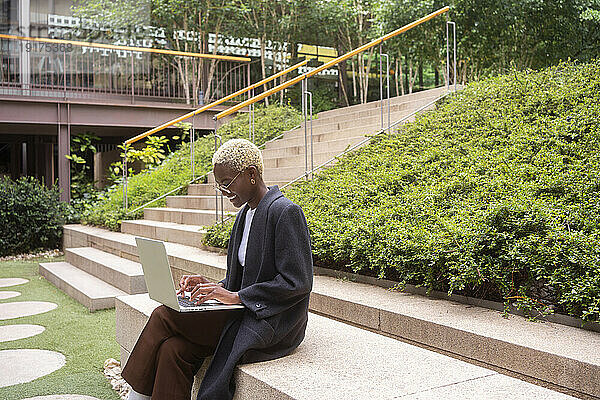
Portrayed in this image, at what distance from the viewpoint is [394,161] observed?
5.93 meters

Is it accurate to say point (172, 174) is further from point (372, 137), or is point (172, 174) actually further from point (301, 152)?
point (372, 137)

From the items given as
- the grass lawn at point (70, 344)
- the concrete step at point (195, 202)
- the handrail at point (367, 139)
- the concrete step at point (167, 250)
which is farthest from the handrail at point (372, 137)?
the grass lawn at point (70, 344)

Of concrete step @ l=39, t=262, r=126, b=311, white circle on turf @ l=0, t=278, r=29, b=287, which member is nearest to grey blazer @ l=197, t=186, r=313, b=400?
concrete step @ l=39, t=262, r=126, b=311

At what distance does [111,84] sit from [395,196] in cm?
933

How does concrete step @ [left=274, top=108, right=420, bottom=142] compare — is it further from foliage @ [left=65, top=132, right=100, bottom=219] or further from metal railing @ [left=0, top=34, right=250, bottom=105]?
foliage @ [left=65, top=132, right=100, bottom=219]

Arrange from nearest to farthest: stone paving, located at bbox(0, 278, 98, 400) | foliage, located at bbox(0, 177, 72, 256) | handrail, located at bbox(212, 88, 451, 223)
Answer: stone paving, located at bbox(0, 278, 98, 400), handrail, located at bbox(212, 88, 451, 223), foliage, located at bbox(0, 177, 72, 256)

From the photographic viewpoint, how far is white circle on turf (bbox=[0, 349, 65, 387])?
12.4 ft

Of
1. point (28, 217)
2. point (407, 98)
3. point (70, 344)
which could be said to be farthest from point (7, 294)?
point (407, 98)

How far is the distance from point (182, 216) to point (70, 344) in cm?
361

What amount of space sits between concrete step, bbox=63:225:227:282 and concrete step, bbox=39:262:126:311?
53cm

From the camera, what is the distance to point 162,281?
2.50m

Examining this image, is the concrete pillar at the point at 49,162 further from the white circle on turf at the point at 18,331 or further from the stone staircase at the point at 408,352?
the stone staircase at the point at 408,352

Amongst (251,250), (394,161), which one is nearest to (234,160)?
(251,250)

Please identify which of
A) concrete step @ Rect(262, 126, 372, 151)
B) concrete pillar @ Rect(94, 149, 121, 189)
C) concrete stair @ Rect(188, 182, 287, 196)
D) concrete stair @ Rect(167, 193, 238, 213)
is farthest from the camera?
concrete pillar @ Rect(94, 149, 121, 189)
